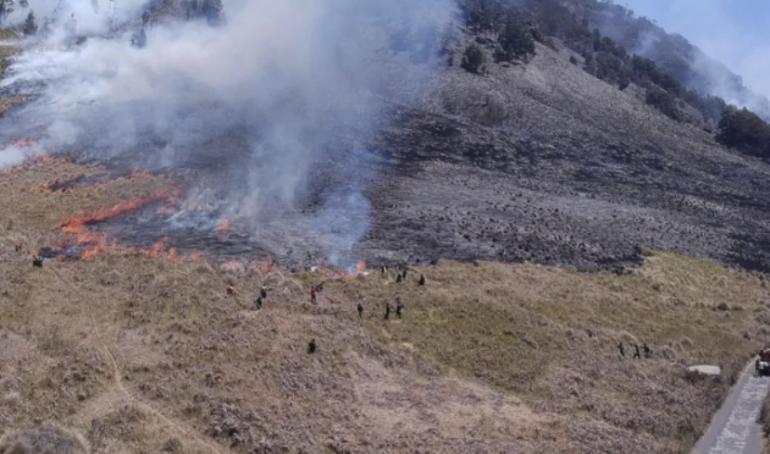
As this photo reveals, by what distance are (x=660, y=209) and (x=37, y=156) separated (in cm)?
5284

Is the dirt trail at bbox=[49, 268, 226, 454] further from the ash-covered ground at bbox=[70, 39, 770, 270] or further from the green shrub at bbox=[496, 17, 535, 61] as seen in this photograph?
the green shrub at bbox=[496, 17, 535, 61]

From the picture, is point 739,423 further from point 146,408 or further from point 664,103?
point 664,103

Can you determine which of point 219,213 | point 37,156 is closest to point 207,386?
point 219,213

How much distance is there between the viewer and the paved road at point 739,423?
96.3ft

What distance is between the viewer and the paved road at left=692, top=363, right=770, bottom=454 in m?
29.3

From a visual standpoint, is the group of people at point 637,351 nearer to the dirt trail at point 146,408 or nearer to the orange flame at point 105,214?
the dirt trail at point 146,408

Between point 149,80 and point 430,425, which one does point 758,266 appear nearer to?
point 430,425

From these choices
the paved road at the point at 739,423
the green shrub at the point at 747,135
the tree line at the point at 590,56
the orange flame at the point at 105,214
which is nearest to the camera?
the paved road at the point at 739,423

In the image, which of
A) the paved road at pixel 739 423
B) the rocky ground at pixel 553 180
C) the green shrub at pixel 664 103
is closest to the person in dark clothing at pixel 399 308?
the rocky ground at pixel 553 180

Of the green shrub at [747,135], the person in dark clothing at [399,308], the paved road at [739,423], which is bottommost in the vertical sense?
the person in dark clothing at [399,308]

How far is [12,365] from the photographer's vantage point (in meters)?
27.2

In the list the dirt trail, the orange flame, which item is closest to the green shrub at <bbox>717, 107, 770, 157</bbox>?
the orange flame

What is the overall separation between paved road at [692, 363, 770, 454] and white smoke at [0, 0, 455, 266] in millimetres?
24584

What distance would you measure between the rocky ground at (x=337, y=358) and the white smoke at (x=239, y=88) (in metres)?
11.6
